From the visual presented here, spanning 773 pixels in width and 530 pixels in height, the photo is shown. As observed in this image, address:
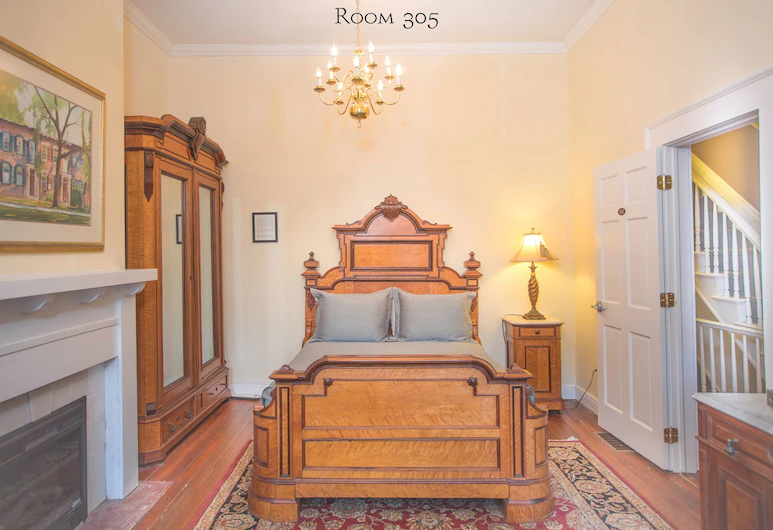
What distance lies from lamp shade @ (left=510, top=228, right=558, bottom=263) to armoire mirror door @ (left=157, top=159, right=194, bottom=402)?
2.72m

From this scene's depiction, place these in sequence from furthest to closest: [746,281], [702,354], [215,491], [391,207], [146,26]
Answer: [391,207] < [146,26] < [702,354] < [746,281] < [215,491]

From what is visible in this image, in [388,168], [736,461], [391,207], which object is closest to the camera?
[736,461]

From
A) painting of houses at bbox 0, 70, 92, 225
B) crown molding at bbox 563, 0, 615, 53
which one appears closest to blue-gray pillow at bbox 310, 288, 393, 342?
painting of houses at bbox 0, 70, 92, 225

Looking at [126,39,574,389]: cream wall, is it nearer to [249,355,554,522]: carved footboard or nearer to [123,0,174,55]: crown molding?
[123,0,174,55]: crown molding

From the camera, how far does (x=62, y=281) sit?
1.83 meters

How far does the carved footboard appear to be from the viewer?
2.19 meters

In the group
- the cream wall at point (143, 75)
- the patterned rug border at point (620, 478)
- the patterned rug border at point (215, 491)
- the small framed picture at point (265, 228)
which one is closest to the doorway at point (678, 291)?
the patterned rug border at point (620, 478)

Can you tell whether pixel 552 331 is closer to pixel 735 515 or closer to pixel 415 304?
pixel 415 304

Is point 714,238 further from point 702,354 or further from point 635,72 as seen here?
point 635,72

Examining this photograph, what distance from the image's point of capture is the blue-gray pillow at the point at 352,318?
133 inches

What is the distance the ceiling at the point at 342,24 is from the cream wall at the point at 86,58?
1083 millimetres

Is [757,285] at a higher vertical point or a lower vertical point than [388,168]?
lower

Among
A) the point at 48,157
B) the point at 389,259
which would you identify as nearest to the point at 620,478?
the point at 389,259

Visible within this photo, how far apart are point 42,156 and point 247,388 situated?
8.92 feet
